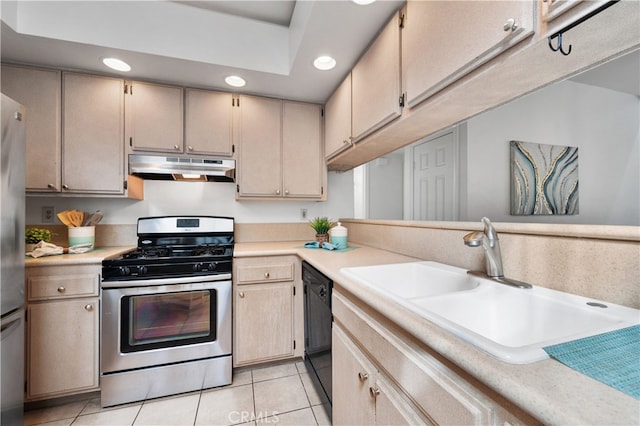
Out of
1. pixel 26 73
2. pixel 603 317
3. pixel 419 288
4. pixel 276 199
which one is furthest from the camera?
pixel 276 199

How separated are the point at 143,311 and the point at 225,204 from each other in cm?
109

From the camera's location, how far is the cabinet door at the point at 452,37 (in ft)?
2.63

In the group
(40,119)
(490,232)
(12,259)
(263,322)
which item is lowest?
(263,322)

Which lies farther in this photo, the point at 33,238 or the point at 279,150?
the point at 279,150

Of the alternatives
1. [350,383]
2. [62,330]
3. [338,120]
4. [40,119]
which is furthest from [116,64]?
[350,383]

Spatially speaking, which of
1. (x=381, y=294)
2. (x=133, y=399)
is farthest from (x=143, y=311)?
(x=381, y=294)

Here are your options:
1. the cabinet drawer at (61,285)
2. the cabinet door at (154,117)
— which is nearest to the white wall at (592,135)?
the cabinet door at (154,117)

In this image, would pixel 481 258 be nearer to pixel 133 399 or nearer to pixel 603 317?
pixel 603 317

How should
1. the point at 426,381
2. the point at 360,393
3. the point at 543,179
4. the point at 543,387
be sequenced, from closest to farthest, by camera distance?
the point at 543,387, the point at 426,381, the point at 360,393, the point at 543,179

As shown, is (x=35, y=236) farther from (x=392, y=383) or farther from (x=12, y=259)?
(x=392, y=383)

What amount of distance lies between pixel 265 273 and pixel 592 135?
2.04 metres

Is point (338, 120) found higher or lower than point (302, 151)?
higher

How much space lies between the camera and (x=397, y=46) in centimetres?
137

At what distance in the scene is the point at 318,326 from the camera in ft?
5.24
